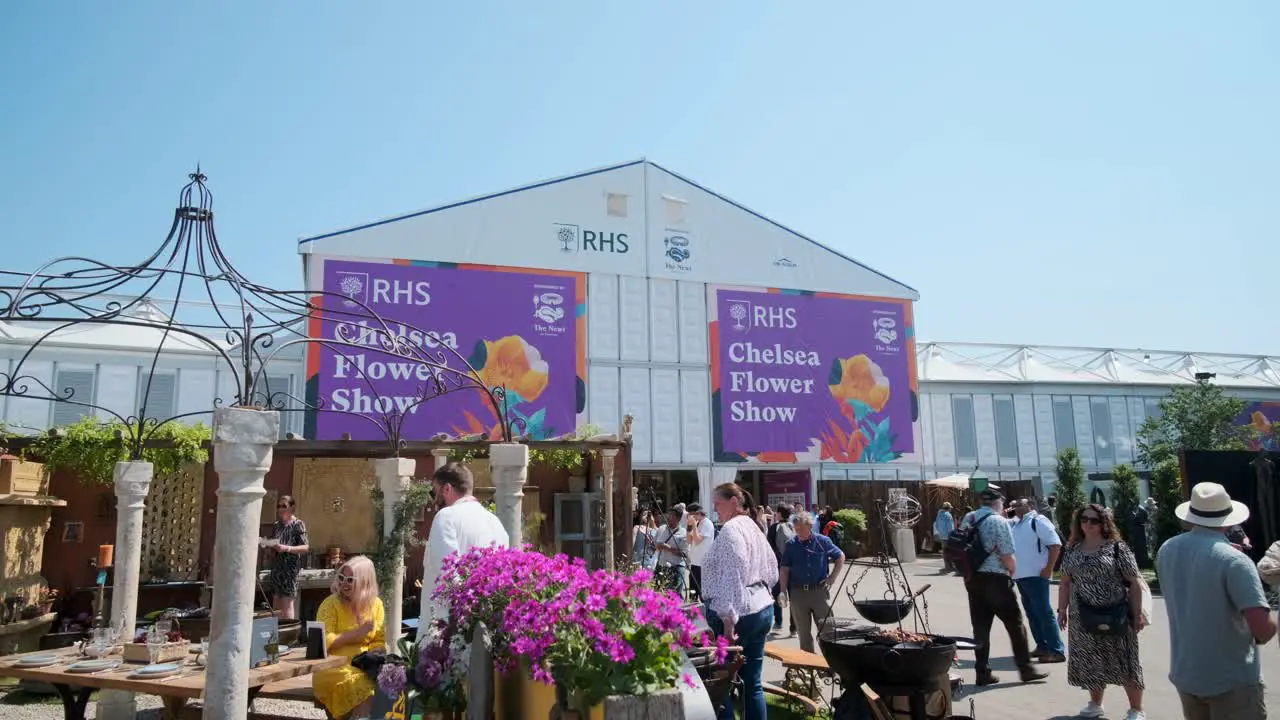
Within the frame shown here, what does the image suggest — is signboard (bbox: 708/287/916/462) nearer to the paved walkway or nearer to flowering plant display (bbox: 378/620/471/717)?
the paved walkway

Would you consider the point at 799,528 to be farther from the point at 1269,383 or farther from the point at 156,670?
the point at 1269,383

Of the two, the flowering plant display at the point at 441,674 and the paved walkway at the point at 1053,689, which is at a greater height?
the flowering plant display at the point at 441,674

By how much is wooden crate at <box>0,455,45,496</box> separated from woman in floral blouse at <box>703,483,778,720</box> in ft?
26.7

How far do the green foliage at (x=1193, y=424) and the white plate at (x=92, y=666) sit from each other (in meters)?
25.6

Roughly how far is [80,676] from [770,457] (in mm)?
18345

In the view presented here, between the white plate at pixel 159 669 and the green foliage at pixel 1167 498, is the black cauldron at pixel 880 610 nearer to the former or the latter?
the white plate at pixel 159 669

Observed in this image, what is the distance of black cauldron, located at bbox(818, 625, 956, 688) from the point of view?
15.7ft

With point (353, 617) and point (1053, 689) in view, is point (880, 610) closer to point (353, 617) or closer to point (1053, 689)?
point (1053, 689)

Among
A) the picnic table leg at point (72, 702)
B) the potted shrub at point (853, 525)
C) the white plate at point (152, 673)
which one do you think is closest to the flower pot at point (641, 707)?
the white plate at point (152, 673)

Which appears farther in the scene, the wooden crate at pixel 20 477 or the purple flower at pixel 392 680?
the wooden crate at pixel 20 477

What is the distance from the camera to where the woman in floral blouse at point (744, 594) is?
5.24 m

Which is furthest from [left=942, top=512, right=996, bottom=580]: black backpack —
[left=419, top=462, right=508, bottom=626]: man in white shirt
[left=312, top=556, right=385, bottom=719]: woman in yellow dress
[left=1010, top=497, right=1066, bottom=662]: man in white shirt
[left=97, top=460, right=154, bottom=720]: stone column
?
[left=97, top=460, right=154, bottom=720]: stone column

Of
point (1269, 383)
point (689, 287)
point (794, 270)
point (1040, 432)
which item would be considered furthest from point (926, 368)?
Result: point (1269, 383)

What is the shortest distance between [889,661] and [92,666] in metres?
4.64
